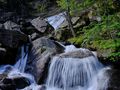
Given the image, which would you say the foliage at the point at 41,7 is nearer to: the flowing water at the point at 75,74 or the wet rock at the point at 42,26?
the wet rock at the point at 42,26

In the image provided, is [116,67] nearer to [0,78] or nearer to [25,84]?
[25,84]

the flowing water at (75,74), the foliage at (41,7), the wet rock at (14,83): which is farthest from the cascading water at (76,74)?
the foliage at (41,7)

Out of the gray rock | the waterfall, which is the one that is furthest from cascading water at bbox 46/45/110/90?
the gray rock

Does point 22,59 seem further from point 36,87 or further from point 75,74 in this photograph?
point 75,74

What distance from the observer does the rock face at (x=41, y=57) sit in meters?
16.8

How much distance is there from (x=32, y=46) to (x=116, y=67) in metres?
5.78

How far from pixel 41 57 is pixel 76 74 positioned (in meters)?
2.52

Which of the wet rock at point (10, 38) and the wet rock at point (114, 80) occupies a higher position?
the wet rock at point (10, 38)

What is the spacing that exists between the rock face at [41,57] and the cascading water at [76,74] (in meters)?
0.41

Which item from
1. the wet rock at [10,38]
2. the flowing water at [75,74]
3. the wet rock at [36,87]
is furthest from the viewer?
the wet rock at [10,38]

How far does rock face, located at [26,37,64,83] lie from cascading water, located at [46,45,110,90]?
1.35ft

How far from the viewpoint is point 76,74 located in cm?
1617

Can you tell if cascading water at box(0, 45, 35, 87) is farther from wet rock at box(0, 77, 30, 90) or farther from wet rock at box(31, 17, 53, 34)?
wet rock at box(31, 17, 53, 34)

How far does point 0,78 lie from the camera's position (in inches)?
655
